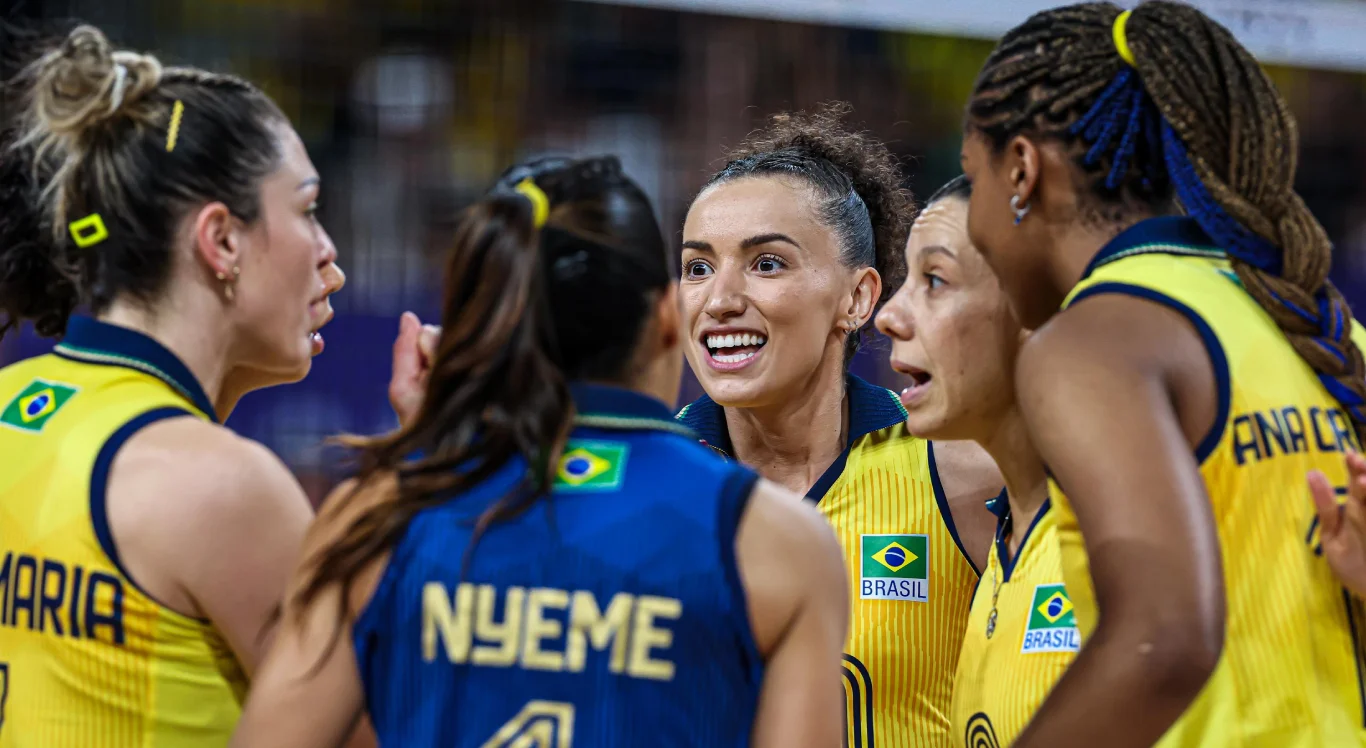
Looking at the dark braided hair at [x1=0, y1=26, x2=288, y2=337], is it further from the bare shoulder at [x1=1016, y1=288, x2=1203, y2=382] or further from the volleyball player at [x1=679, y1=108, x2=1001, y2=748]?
the volleyball player at [x1=679, y1=108, x2=1001, y2=748]

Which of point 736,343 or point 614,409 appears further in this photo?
point 736,343

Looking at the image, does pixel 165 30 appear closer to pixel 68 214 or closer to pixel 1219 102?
pixel 68 214

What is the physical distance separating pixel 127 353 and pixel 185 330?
11 centimetres

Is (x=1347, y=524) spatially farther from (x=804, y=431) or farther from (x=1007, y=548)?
(x=804, y=431)

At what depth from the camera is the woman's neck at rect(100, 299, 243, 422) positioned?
95.3 inches

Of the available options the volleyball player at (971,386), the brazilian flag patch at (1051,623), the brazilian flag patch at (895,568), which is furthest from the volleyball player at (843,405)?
the brazilian flag patch at (1051,623)

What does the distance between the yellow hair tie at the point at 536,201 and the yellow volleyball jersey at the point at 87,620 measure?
2.35ft

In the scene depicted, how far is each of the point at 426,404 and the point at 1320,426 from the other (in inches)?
50.5

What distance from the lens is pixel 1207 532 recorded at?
77.2 inches

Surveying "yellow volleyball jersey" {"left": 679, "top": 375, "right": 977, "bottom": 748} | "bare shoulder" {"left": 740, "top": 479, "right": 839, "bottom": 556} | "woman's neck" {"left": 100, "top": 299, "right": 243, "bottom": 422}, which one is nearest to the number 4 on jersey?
"bare shoulder" {"left": 740, "top": 479, "right": 839, "bottom": 556}

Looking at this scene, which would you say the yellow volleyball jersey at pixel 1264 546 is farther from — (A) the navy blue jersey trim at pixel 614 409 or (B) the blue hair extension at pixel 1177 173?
(A) the navy blue jersey trim at pixel 614 409

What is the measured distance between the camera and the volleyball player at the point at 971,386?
288 centimetres

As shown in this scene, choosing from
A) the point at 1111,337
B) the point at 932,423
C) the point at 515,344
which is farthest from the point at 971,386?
the point at 515,344

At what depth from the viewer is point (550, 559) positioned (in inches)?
72.5
